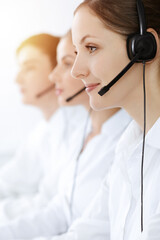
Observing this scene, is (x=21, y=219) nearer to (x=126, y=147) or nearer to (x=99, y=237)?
(x=99, y=237)

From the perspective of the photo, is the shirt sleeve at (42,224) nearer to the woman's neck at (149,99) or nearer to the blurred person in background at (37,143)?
the blurred person in background at (37,143)

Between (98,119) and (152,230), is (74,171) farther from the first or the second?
(152,230)

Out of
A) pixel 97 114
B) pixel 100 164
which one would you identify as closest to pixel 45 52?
pixel 97 114

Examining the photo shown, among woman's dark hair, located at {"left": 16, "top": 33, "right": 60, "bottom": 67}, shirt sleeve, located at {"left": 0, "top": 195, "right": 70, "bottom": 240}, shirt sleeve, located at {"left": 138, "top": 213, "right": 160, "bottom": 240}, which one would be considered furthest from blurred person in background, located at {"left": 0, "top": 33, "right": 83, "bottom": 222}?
shirt sleeve, located at {"left": 138, "top": 213, "right": 160, "bottom": 240}

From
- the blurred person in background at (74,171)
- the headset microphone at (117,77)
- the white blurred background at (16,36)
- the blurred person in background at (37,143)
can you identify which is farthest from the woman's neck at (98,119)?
the headset microphone at (117,77)

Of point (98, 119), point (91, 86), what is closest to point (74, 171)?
point (98, 119)

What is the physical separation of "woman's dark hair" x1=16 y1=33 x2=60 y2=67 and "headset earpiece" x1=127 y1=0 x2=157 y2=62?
0.73m

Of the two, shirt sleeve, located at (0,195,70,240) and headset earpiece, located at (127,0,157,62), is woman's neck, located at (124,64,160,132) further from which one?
shirt sleeve, located at (0,195,70,240)

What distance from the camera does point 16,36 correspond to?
132 cm

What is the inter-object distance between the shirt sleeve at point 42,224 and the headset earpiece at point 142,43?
2.19ft

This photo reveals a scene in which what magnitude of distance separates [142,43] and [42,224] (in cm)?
74

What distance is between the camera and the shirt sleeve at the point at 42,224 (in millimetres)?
1048

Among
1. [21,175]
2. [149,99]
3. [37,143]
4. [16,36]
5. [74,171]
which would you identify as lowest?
[21,175]

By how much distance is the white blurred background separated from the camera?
112cm
